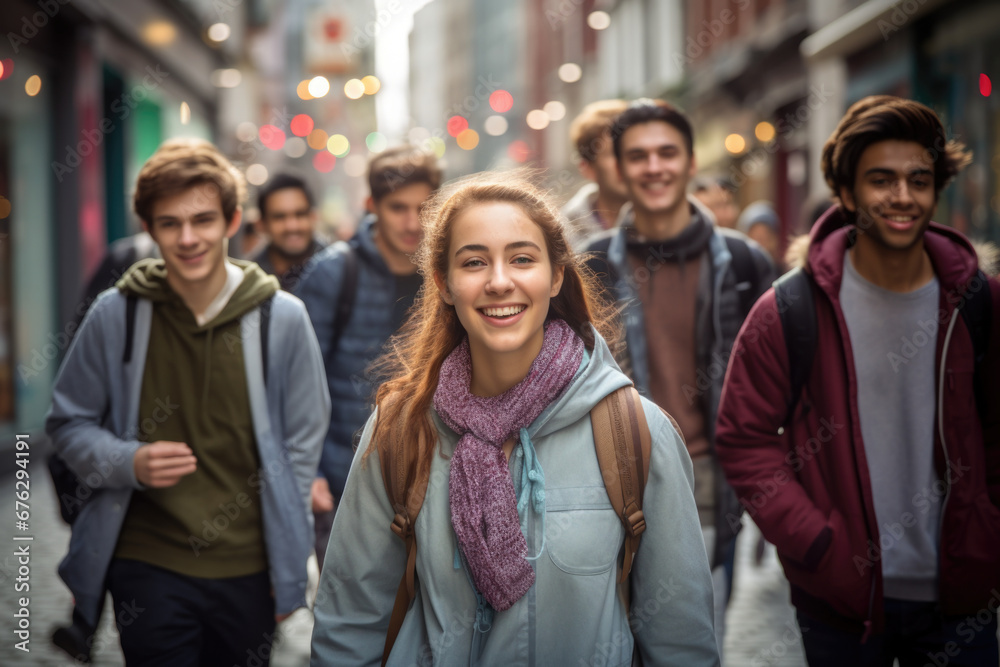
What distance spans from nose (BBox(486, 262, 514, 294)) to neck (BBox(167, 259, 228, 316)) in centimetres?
154

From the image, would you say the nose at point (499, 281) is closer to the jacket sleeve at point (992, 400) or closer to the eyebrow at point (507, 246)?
Result: the eyebrow at point (507, 246)

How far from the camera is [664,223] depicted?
4.32 meters

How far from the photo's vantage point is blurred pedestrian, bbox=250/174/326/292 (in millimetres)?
6578

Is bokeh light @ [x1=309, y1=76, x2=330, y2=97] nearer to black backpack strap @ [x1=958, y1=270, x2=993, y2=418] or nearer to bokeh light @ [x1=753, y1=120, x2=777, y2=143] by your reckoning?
bokeh light @ [x1=753, y1=120, x2=777, y2=143]

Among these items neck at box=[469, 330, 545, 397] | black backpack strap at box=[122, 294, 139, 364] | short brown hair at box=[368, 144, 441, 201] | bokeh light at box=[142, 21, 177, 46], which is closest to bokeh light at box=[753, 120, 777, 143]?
bokeh light at box=[142, 21, 177, 46]

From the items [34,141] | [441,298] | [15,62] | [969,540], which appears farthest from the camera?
[34,141]

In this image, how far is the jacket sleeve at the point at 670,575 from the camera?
7.88 ft

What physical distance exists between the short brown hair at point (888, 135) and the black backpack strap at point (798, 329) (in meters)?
0.41

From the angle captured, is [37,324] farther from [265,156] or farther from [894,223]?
[265,156]

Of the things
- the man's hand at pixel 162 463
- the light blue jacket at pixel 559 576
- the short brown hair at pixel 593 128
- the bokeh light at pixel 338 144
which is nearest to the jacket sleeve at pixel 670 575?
the light blue jacket at pixel 559 576

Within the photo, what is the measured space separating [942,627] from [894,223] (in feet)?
4.05

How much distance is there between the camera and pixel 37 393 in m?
11.4

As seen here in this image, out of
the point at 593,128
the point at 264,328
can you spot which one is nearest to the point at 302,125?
the point at 593,128

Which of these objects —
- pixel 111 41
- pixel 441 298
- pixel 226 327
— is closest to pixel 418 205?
pixel 226 327
